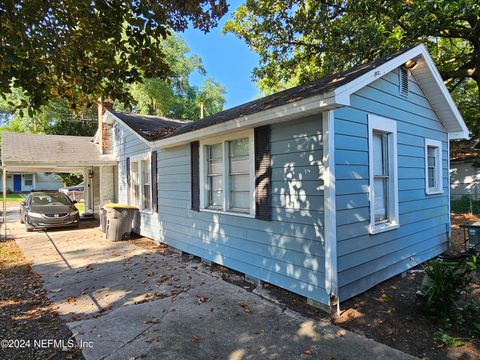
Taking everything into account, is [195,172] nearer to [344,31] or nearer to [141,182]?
[141,182]

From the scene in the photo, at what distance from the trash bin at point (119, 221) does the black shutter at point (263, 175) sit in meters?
5.76

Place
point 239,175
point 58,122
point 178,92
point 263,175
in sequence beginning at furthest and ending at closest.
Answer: point 178,92
point 58,122
point 239,175
point 263,175

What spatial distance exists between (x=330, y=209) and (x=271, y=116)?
1585mm

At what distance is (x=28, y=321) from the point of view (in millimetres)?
4012

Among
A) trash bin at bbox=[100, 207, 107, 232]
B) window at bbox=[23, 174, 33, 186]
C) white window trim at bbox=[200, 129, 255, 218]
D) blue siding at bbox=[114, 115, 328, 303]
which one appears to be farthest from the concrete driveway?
window at bbox=[23, 174, 33, 186]

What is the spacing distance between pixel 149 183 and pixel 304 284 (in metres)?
6.19

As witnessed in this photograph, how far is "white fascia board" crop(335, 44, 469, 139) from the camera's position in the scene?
3.71m

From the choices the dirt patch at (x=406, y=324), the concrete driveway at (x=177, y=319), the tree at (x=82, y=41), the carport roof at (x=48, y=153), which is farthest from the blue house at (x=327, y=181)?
the carport roof at (x=48, y=153)

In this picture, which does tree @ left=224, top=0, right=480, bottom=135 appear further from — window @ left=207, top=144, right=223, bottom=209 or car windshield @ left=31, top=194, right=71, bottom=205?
car windshield @ left=31, top=194, right=71, bottom=205

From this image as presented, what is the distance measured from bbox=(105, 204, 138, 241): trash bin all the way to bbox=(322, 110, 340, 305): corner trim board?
710 centimetres

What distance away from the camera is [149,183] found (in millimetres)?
9062

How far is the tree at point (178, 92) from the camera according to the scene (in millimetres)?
22438

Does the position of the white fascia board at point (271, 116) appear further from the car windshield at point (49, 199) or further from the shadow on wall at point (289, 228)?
the car windshield at point (49, 199)

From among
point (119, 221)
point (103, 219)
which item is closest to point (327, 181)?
point (119, 221)
